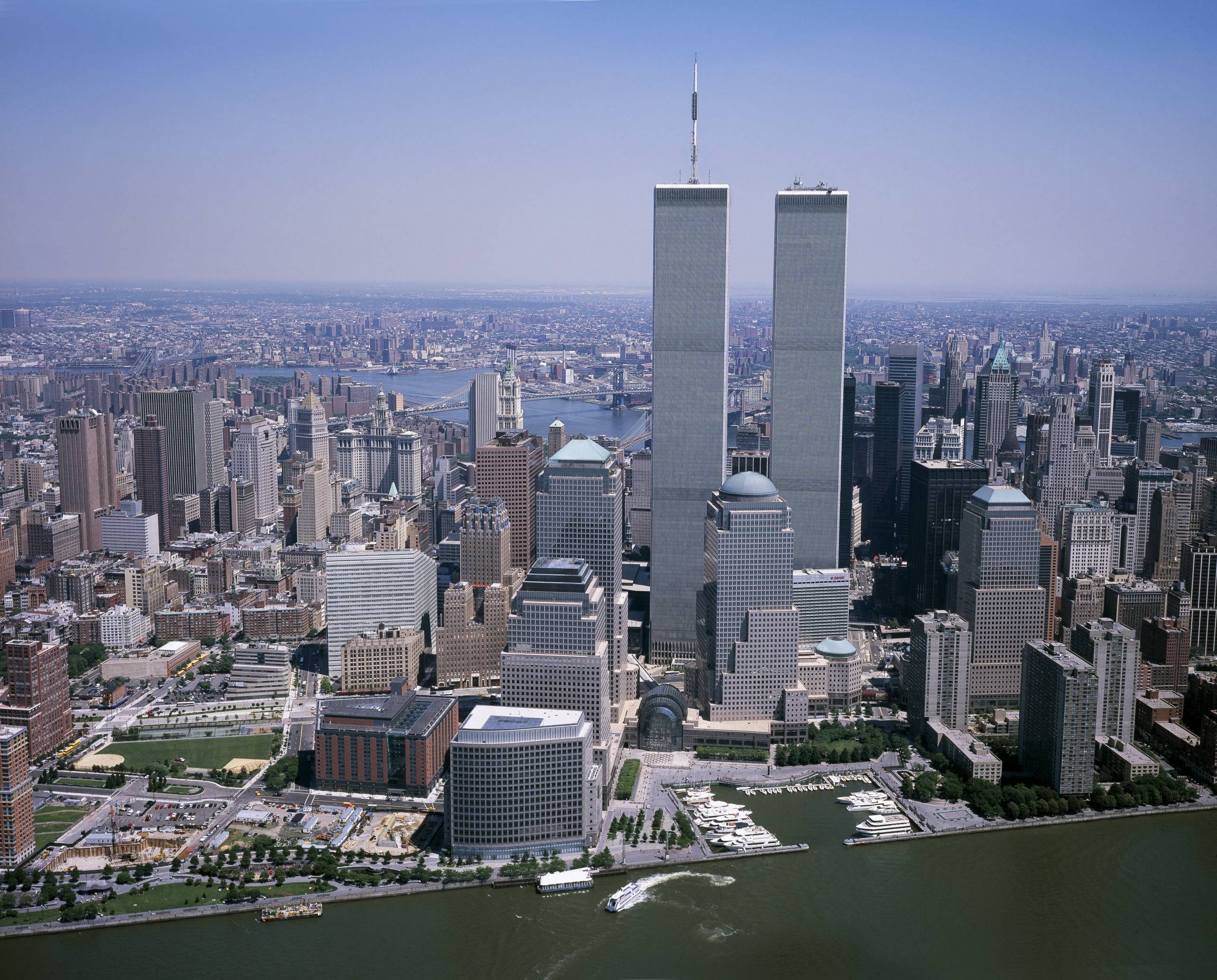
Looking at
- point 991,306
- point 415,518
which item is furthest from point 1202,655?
point 415,518

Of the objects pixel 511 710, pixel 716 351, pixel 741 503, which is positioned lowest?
pixel 511 710

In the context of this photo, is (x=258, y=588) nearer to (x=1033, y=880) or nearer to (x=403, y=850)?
(x=403, y=850)

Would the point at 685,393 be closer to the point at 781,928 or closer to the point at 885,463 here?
the point at 885,463

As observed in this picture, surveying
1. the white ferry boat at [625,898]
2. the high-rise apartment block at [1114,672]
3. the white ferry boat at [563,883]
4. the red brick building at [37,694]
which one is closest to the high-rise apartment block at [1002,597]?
the high-rise apartment block at [1114,672]

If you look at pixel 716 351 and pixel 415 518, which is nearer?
pixel 716 351

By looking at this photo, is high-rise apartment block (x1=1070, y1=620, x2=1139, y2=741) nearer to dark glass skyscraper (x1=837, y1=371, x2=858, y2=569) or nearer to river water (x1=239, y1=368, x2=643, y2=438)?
dark glass skyscraper (x1=837, y1=371, x2=858, y2=569)

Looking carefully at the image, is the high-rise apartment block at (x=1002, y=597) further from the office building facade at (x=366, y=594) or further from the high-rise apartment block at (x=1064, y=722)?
the office building facade at (x=366, y=594)

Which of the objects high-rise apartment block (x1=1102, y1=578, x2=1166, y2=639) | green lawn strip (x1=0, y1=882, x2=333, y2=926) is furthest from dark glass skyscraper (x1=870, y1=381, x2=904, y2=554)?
green lawn strip (x1=0, y1=882, x2=333, y2=926)
